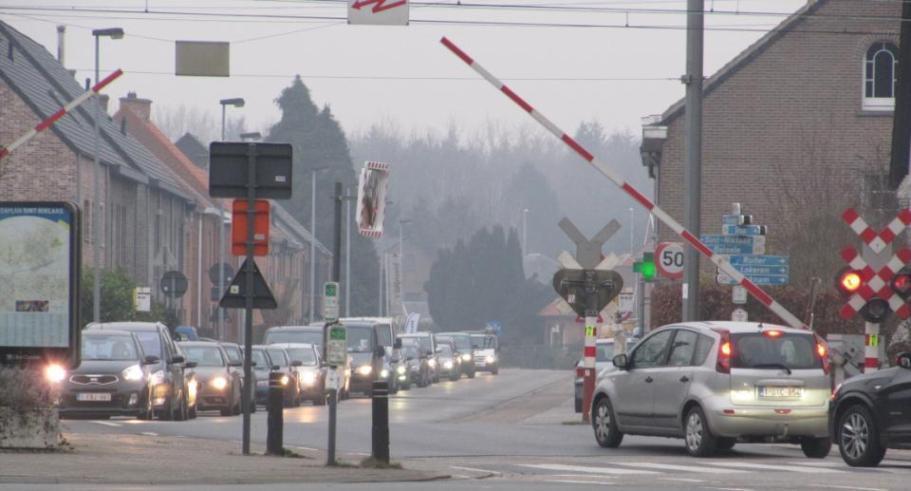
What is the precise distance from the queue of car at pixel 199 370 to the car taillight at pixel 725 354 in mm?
3780

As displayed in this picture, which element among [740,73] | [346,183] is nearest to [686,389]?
[740,73]

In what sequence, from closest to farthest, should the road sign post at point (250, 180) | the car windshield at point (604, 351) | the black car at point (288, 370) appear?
the road sign post at point (250, 180), the black car at point (288, 370), the car windshield at point (604, 351)

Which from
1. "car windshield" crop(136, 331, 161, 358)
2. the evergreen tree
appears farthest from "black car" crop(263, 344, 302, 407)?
the evergreen tree

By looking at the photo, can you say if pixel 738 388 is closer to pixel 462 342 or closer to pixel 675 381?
pixel 675 381

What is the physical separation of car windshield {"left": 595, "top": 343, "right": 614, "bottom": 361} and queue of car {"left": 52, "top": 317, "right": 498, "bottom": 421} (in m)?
5.85

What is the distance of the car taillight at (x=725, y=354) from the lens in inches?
867

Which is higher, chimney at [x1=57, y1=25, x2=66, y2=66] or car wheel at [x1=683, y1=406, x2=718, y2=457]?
chimney at [x1=57, y1=25, x2=66, y2=66]

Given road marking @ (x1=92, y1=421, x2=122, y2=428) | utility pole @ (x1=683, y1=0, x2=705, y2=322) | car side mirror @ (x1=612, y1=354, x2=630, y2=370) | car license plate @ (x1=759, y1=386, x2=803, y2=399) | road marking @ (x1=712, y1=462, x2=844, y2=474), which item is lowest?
road marking @ (x1=92, y1=421, x2=122, y2=428)

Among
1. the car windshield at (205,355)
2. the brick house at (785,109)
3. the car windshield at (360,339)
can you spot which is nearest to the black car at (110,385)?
the car windshield at (205,355)

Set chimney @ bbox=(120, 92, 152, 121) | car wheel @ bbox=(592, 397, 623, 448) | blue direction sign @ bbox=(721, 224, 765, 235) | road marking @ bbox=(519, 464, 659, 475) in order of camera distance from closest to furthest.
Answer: road marking @ bbox=(519, 464, 659, 475) < car wheel @ bbox=(592, 397, 623, 448) < blue direction sign @ bbox=(721, 224, 765, 235) < chimney @ bbox=(120, 92, 152, 121)

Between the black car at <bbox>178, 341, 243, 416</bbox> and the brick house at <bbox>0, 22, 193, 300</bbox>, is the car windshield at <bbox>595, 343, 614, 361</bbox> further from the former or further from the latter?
the brick house at <bbox>0, 22, 193, 300</bbox>

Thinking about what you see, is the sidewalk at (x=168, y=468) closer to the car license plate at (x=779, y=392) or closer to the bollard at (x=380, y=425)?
the bollard at (x=380, y=425)

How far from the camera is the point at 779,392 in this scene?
2205cm

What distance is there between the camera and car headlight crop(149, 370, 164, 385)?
106 feet
